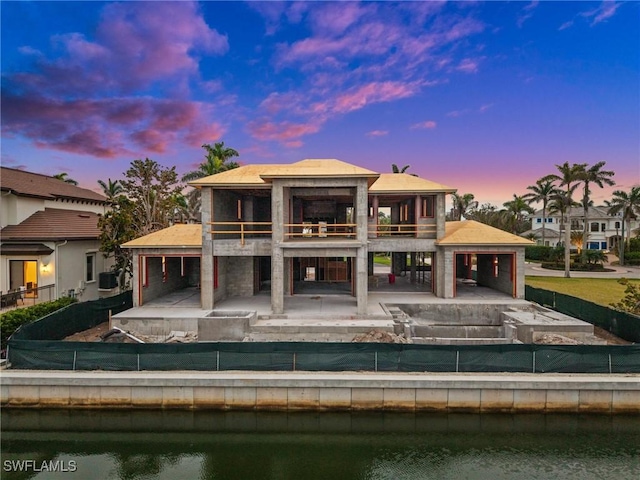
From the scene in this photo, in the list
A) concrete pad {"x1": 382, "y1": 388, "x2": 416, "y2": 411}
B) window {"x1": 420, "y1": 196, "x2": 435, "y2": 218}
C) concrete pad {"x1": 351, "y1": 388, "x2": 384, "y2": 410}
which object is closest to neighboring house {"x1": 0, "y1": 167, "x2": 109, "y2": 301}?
concrete pad {"x1": 351, "y1": 388, "x2": 384, "y2": 410}

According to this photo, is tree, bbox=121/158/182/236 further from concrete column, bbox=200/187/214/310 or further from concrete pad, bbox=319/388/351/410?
concrete pad, bbox=319/388/351/410

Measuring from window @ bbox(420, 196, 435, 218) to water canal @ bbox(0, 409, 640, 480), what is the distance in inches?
535

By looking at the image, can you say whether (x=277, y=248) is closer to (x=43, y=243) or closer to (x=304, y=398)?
(x=304, y=398)

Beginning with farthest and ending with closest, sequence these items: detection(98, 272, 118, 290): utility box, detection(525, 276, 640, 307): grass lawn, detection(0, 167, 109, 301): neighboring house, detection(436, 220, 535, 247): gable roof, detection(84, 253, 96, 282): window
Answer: detection(525, 276, 640, 307): grass lawn, detection(98, 272, 118, 290): utility box, detection(84, 253, 96, 282): window, detection(436, 220, 535, 247): gable roof, detection(0, 167, 109, 301): neighboring house

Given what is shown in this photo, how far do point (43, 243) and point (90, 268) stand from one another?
379 cm

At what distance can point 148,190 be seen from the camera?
85.6 feet

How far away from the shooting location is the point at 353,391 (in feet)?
38.2

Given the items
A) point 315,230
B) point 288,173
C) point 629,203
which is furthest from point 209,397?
point 629,203

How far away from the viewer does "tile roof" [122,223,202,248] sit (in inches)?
753

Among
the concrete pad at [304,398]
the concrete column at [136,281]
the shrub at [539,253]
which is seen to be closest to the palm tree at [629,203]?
the shrub at [539,253]

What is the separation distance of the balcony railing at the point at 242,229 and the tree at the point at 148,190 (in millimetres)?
7448

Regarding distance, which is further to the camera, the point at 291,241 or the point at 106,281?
the point at 106,281

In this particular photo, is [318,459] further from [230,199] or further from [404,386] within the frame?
[230,199]

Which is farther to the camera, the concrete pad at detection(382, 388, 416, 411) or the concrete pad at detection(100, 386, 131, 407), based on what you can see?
the concrete pad at detection(100, 386, 131, 407)
